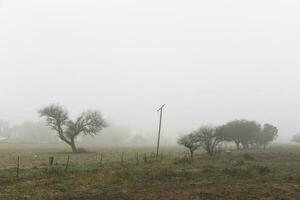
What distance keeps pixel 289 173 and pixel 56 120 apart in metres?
55.6

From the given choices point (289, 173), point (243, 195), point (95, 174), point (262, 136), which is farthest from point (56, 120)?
point (262, 136)

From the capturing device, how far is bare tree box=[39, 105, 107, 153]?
80312 mm

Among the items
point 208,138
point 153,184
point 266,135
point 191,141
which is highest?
point 266,135

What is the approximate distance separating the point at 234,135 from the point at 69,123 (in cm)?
5058

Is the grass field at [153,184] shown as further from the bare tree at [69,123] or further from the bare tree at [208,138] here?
the bare tree at [69,123]

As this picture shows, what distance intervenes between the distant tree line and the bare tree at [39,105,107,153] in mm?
27141

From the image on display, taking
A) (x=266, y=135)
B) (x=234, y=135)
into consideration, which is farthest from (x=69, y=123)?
(x=266, y=135)

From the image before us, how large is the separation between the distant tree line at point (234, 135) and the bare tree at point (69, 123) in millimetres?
27141

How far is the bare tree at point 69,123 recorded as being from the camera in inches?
3162

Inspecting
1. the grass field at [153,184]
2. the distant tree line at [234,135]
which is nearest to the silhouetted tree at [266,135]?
the distant tree line at [234,135]

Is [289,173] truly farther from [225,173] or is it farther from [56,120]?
[56,120]

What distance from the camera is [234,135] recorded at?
10919 cm

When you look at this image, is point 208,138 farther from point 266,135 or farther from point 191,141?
point 266,135

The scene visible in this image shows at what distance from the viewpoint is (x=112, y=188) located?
2689cm
